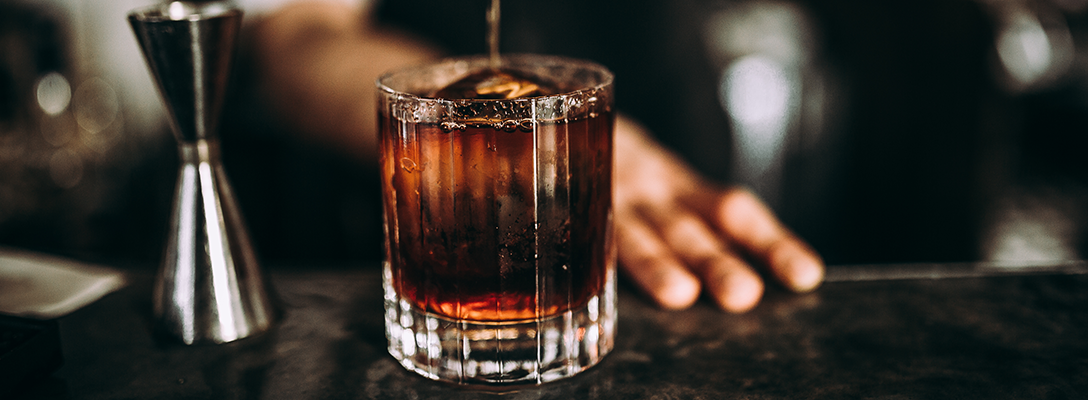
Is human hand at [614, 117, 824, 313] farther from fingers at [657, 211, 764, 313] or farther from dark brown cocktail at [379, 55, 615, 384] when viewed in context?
dark brown cocktail at [379, 55, 615, 384]

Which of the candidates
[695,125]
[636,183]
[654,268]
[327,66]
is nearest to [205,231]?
[654,268]

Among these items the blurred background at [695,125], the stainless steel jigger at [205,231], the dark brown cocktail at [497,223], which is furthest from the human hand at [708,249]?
the blurred background at [695,125]

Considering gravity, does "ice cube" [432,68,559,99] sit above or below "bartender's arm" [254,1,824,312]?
above

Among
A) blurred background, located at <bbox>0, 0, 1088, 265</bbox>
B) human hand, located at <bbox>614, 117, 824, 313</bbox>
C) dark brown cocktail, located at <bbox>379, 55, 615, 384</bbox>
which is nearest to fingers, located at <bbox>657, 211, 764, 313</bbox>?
human hand, located at <bbox>614, 117, 824, 313</bbox>

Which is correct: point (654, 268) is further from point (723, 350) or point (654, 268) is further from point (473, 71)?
point (473, 71)

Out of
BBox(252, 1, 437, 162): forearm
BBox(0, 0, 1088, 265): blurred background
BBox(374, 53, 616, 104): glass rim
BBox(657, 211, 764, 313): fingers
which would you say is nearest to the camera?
BBox(374, 53, 616, 104): glass rim

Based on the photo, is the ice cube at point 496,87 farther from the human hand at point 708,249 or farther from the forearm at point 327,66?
the forearm at point 327,66
